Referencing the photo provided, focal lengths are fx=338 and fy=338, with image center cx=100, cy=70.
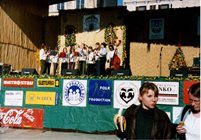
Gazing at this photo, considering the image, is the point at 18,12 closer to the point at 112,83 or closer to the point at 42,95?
the point at 42,95

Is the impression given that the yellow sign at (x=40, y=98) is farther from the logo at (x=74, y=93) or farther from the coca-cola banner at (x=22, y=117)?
the logo at (x=74, y=93)

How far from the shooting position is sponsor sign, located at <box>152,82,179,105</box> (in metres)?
10.6

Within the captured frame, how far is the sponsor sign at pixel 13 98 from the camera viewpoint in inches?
483

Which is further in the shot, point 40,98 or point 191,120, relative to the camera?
point 40,98

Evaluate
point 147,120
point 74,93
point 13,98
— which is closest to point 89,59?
point 74,93

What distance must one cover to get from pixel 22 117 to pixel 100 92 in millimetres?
3071

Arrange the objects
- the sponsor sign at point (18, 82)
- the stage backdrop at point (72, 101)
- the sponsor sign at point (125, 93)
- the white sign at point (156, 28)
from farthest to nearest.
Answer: the white sign at point (156, 28) → the sponsor sign at point (18, 82) → the sponsor sign at point (125, 93) → the stage backdrop at point (72, 101)

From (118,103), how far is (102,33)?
34.7 ft

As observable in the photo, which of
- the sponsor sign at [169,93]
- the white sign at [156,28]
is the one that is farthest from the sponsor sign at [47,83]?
the white sign at [156,28]

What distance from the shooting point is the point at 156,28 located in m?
20.3

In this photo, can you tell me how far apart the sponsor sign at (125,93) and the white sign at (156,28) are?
9829 millimetres

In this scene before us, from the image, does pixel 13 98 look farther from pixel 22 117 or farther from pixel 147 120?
pixel 147 120

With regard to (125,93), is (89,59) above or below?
above

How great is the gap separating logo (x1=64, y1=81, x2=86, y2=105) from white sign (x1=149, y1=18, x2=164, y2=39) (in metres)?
9.95
